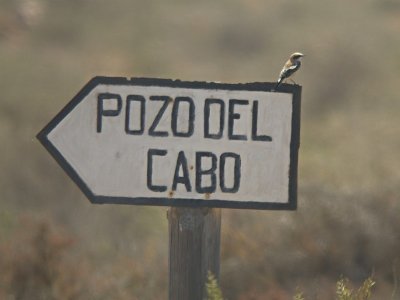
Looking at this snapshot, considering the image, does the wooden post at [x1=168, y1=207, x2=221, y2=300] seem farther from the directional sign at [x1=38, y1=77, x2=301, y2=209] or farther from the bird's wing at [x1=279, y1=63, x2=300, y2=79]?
the bird's wing at [x1=279, y1=63, x2=300, y2=79]

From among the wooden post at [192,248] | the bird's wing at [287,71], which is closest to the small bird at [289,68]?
the bird's wing at [287,71]

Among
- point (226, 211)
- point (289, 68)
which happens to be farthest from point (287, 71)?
point (226, 211)

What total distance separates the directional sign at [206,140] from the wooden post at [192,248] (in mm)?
64

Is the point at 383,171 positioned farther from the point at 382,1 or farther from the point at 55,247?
the point at 382,1

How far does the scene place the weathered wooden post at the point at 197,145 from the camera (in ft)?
12.6

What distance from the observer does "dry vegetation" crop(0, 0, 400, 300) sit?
7070 millimetres

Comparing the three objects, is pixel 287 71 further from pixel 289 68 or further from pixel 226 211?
pixel 226 211

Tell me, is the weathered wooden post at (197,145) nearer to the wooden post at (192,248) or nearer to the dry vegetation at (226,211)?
the wooden post at (192,248)

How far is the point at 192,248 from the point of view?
153 inches

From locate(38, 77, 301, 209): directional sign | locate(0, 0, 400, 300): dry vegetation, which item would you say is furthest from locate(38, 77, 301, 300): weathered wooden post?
locate(0, 0, 400, 300): dry vegetation

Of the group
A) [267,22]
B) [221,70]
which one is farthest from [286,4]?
[221,70]

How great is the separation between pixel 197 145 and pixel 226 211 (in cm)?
494

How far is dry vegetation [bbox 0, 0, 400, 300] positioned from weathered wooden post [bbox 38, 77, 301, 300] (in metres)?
1.50

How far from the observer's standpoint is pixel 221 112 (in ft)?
12.7
